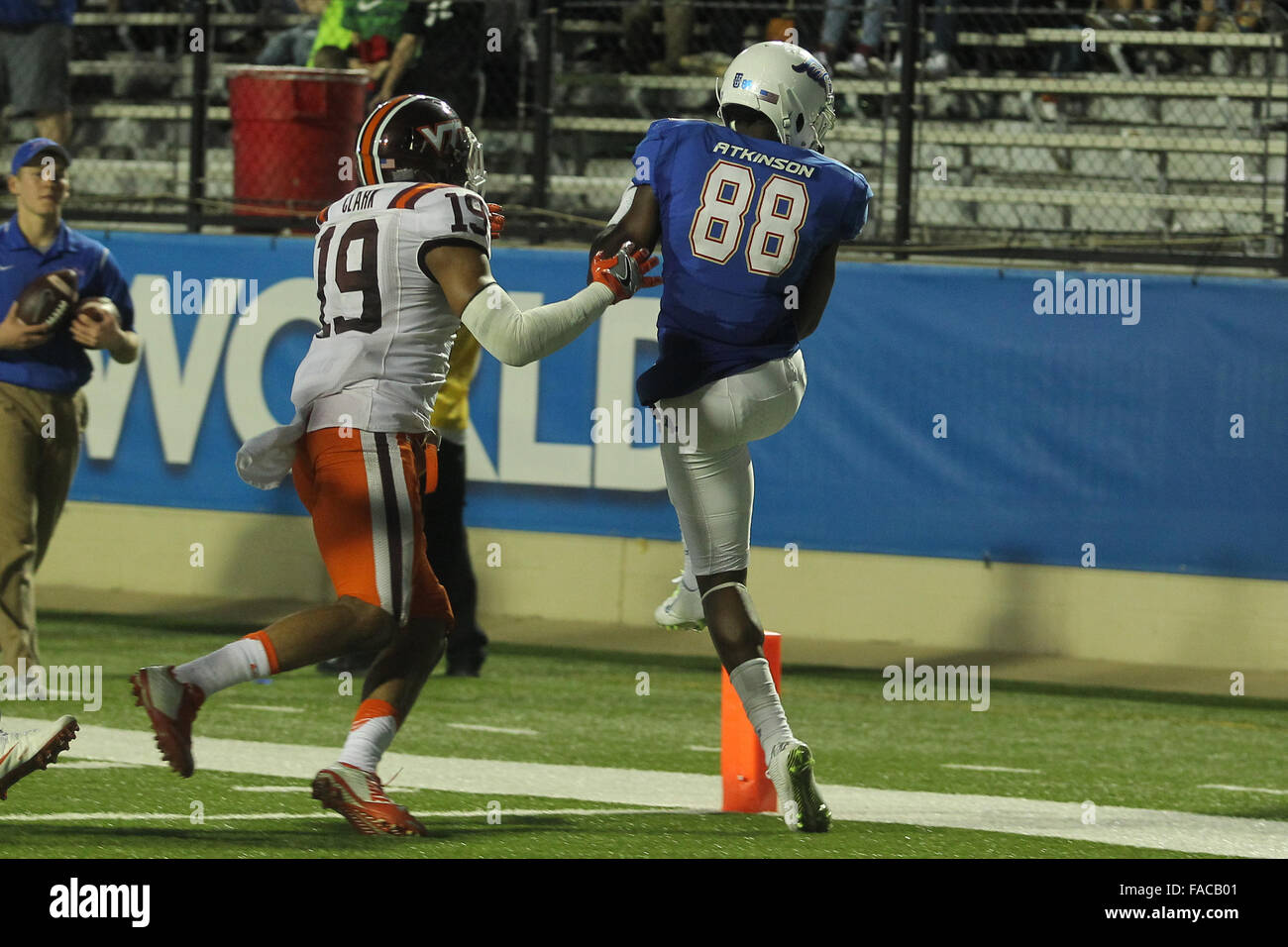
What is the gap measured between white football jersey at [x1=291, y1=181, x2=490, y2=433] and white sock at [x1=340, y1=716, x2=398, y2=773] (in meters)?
0.77

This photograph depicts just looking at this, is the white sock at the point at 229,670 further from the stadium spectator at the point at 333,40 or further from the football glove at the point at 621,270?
the stadium spectator at the point at 333,40

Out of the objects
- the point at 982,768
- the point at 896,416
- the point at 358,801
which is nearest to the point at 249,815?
the point at 358,801

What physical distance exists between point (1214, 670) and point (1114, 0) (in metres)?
4.64

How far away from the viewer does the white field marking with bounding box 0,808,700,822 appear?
6156mm

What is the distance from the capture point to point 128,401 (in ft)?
40.1

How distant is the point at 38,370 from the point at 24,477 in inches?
16.9

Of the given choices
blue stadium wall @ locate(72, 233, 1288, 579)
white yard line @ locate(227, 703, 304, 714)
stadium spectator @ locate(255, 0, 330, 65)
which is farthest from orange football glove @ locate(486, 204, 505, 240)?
stadium spectator @ locate(255, 0, 330, 65)

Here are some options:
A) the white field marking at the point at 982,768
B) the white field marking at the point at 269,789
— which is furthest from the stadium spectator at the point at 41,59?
the white field marking at the point at 982,768

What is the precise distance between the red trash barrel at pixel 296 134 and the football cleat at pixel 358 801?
7147 millimetres

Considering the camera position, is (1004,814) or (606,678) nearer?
(1004,814)

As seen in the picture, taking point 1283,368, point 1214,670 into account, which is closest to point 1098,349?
point 1283,368

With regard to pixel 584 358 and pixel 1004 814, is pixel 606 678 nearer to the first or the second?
pixel 584 358

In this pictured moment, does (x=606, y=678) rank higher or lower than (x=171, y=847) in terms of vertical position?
lower

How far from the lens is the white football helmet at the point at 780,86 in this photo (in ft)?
20.5
